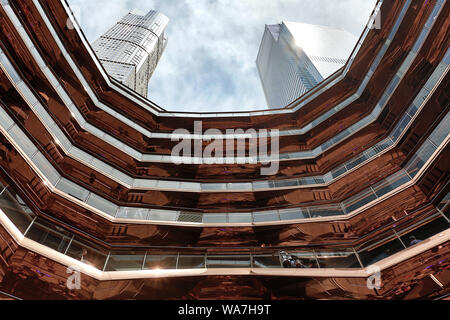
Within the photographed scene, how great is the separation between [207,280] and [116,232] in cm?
584

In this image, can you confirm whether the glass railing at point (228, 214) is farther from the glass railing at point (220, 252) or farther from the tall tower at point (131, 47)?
the tall tower at point (131, 47)

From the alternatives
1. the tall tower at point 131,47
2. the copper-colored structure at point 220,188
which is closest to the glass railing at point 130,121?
the copper-colored structure at point 220,188

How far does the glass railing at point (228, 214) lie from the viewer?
12023 mm

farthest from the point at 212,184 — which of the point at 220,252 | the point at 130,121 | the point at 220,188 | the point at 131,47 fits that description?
the point at 131,47

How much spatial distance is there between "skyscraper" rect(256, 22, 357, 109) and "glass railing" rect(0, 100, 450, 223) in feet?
401

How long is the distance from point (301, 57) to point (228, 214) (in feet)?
535

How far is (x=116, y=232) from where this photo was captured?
44.6 feet

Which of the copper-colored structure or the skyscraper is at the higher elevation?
the skyscraper

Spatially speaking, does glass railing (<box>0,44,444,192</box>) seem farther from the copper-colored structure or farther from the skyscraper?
the skyscraper

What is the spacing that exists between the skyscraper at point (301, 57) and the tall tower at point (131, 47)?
257 feet

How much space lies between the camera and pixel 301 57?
510 feet

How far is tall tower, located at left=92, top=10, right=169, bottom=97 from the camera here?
83875 mm

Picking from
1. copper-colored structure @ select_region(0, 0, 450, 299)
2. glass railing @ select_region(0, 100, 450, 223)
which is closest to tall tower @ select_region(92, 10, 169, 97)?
copper-colored structure @ select_region(0, 0, 450, 299)

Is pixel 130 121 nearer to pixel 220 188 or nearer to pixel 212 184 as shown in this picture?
pixel 212 184
